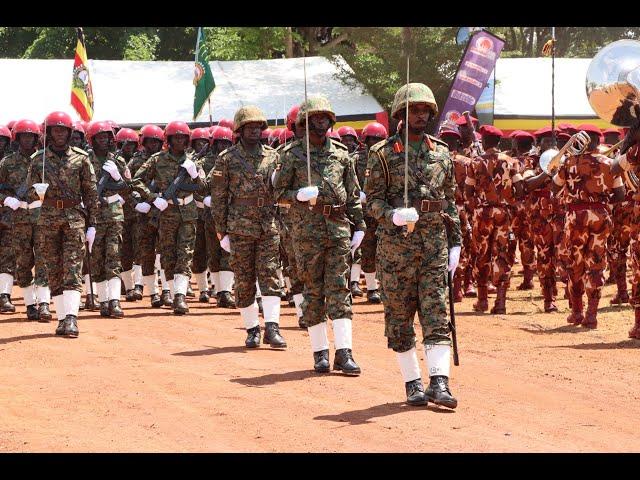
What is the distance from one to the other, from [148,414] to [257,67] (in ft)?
87.3

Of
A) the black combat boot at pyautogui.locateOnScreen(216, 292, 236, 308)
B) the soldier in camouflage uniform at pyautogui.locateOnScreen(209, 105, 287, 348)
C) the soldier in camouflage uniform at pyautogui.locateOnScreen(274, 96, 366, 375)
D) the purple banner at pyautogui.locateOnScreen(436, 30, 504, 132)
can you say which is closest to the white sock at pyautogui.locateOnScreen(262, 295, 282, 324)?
the soldier in camouflage uniform at pyautogui.locateOnScreen(209, 105, 287, 348)

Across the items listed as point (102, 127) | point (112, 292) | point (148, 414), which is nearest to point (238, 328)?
point (112, 292)

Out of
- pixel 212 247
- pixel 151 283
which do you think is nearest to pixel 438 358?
pixel 212 247

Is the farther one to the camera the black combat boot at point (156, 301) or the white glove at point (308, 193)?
the black combat boot at point (156, 301)

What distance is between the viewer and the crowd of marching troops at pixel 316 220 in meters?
10.2

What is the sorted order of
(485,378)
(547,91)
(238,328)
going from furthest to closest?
1. (547,91)
2. (238,328)
3. (485,378)

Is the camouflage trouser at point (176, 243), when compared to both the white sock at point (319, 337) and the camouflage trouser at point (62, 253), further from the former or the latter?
the white sock at point (319, 337)

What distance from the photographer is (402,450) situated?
8656 mm

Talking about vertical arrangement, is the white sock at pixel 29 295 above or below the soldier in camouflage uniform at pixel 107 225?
below

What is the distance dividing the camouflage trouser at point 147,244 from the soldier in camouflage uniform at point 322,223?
7.33 meters

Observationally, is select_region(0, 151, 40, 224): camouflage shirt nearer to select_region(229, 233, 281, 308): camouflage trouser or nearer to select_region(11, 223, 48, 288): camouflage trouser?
select_region(11, 223, 48, 288): camouflage trouser

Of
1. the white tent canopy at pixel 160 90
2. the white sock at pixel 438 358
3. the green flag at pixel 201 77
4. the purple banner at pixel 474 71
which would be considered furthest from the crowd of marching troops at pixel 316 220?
the white tent canopy at pixel 160 90

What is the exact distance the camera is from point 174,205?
17.9m

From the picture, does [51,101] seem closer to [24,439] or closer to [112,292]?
[112,292]
